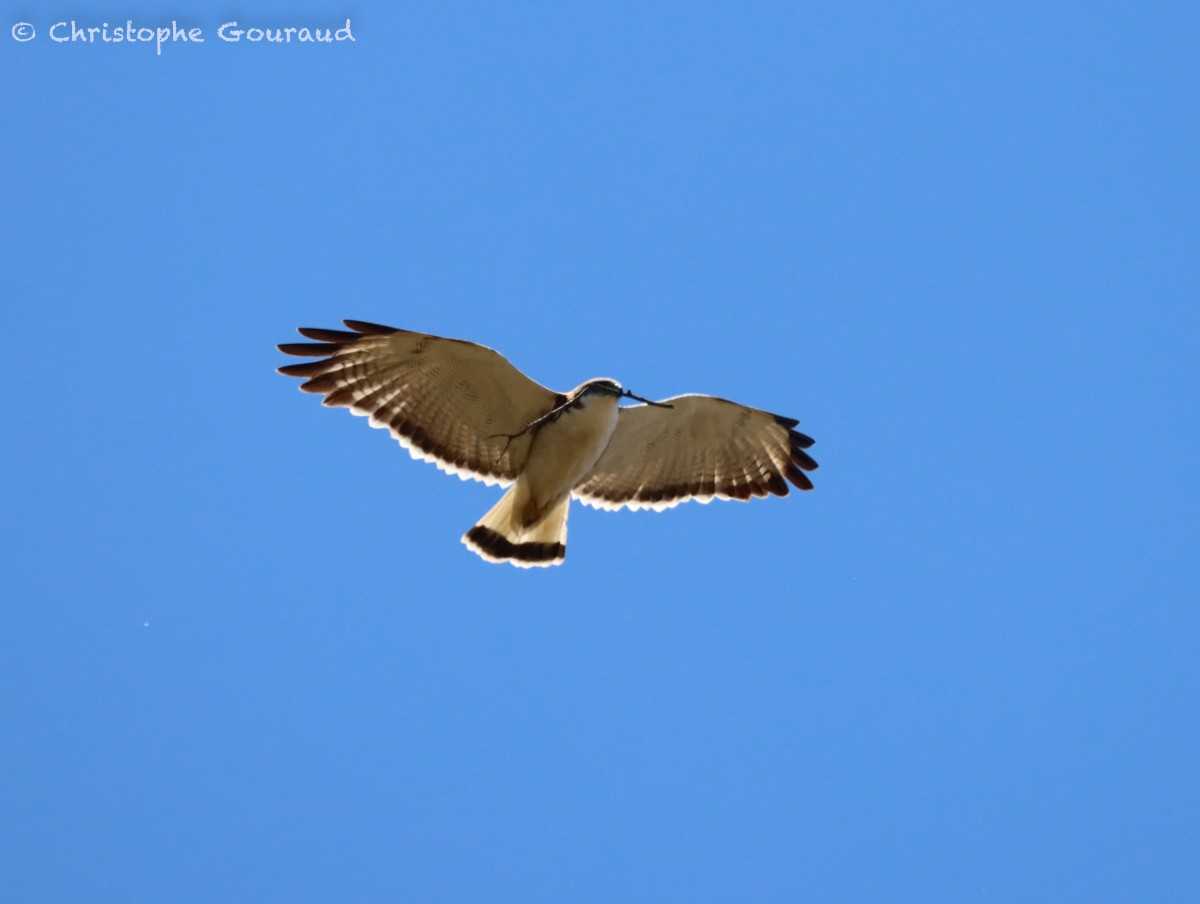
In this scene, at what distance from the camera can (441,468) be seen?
31.5 ft

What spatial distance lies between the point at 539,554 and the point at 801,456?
7.26ft

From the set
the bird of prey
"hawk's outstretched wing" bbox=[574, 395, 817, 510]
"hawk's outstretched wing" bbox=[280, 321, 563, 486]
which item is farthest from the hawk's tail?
"hawk's outstretched wing" bbox=[574, 395, 817, 510]

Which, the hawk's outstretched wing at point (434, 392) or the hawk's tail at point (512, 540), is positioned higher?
the hawk's outstretched wing at point (434, 392)

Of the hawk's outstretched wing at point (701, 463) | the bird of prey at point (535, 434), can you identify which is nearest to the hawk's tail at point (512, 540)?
the bird of prey at point (535, 434)

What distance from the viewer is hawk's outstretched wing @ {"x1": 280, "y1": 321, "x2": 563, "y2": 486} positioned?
905 centimetres

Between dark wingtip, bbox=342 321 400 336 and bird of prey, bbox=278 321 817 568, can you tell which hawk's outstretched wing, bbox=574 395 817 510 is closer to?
bird of prey, bbox=278 321 817 568

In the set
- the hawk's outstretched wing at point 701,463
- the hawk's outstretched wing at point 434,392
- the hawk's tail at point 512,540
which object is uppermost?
the hawk's outstretched wing at point 701,463

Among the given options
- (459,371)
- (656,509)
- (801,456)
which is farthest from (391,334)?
(801,456)

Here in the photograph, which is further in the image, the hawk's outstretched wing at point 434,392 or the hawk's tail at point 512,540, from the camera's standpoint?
the hawk's tail at point 512,540

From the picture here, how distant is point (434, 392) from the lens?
9.43 metres

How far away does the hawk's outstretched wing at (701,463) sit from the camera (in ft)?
32.6

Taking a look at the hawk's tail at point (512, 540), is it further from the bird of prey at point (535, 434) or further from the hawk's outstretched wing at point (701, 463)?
the hawk's outstretched wing at point (701, 463)

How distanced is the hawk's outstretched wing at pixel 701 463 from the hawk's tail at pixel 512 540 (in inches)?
25.0

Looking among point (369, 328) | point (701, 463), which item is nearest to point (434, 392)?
point (369, 328)
